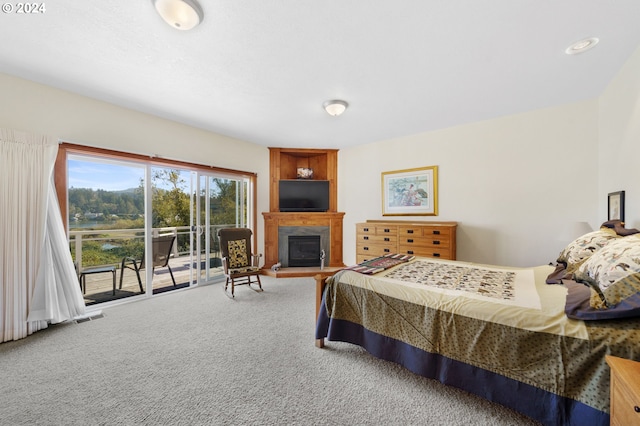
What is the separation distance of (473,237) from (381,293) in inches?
106

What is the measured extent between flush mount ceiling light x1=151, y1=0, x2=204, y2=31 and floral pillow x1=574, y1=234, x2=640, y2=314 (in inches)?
115

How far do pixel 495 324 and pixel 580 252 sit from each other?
4.04ft

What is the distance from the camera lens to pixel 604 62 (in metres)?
2.23

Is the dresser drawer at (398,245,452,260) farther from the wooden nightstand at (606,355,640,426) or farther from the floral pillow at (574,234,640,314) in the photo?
the wooden nightstand at (606,355,640,426)

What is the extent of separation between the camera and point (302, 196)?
17.1ft

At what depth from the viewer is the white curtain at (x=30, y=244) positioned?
2.36m

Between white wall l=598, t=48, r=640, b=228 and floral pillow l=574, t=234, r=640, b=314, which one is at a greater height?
white wall l=598, t=48, r=640, b=228

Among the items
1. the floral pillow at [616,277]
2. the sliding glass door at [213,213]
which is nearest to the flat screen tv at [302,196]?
the sliding glass door at [213,213]

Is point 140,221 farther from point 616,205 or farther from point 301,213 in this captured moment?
point 616,205

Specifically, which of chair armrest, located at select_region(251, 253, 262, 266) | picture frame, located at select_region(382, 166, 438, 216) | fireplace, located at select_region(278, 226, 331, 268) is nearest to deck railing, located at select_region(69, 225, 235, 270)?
chair armrest, located at select_region(251, 253, 262, 266)

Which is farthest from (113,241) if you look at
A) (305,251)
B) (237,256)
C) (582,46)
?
(582,46)

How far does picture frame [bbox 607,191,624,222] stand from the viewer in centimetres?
228

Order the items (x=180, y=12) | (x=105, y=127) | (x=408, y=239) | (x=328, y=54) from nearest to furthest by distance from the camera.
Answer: (x=180, y=12) → (x=328, y=54) → (x=105, y=127) → (x=408, y=239)

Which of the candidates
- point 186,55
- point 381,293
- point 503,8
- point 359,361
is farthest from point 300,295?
point 503,8
